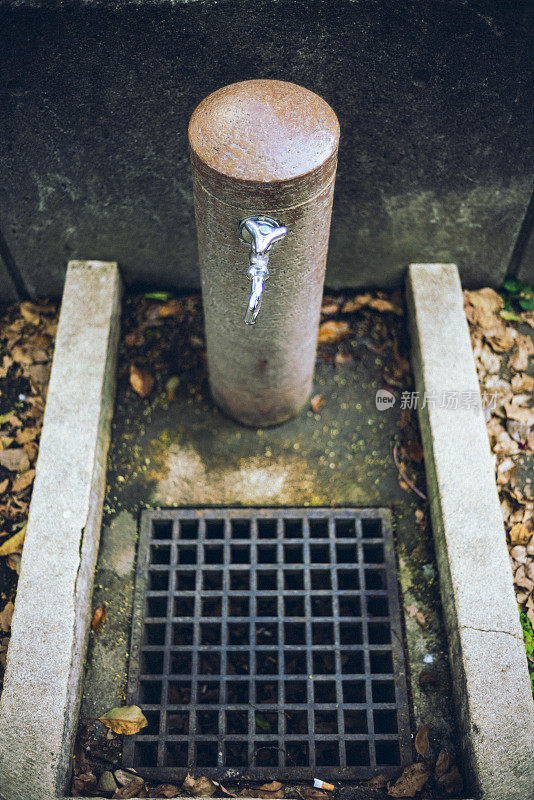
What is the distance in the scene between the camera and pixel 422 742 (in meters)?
2.43

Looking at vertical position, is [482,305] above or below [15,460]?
above

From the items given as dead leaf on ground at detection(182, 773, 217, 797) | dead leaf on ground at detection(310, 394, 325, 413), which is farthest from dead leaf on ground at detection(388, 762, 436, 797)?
dead leaf on ground at detection(310, 394, 325, 413)

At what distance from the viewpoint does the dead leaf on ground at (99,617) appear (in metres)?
2.65

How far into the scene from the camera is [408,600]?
2711 mm

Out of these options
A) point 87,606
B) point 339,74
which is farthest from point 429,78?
point 87,606

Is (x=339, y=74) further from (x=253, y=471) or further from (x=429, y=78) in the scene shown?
(x=253, y=471)

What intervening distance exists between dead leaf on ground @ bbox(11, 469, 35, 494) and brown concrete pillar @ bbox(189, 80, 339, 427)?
1116mm

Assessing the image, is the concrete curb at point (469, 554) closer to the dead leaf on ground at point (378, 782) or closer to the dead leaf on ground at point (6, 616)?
the dead leaf on ground at point (378, 782)

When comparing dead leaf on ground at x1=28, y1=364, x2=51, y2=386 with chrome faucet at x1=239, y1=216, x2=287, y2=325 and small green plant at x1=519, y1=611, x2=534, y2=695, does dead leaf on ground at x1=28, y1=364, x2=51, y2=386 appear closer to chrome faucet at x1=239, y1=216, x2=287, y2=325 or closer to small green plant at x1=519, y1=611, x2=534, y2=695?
chrome faucet at x1=239, y1=216, x2=287, y2=325

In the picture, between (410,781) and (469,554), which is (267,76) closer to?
(469,554)

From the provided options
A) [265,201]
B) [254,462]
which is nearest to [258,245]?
[265,201]

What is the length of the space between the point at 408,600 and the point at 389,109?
218 cm

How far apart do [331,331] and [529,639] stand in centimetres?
176

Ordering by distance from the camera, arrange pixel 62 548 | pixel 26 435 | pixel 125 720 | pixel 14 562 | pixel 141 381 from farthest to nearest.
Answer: pixel 141 381 → pixel 26 435 → pixel 14 562 → pixel 62 548 → pixel 125 720
